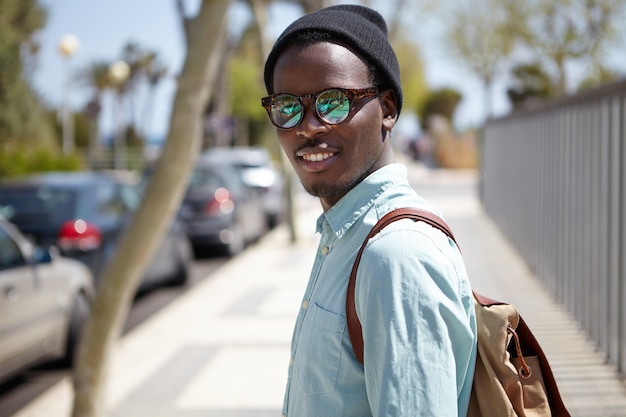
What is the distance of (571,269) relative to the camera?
7.40m

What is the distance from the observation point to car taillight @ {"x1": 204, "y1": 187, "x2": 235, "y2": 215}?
13.3 metres

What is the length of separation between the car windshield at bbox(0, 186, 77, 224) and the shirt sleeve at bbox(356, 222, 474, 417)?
7623 mm

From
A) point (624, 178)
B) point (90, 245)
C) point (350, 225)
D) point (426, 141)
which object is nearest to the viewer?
point (350, 225)

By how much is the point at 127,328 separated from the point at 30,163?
19954mm

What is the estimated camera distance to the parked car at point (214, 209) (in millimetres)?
13281

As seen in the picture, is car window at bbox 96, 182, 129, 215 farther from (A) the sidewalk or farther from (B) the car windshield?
(A) the sidewalk

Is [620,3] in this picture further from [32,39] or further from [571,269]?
[32,39]

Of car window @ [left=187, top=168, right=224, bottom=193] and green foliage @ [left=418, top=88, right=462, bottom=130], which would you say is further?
green foliage @ [left=418, top=88, right=462, bottom=130]

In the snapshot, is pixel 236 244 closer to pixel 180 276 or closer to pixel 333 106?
pixel 180 276

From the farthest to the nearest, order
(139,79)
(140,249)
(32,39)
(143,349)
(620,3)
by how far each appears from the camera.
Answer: (139,79) → (32,39) → (620,3) → (143,349) → (140,249)

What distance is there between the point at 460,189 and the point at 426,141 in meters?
22.8

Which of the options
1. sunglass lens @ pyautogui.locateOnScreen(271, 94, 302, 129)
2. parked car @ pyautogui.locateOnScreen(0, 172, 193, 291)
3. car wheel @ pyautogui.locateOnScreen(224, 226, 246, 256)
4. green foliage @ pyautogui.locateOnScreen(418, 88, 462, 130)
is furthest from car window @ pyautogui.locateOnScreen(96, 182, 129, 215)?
green foliage @ pyautogui.locateOnScreen(418, 88, 462, 130)

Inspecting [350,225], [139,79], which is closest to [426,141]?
[139,79]

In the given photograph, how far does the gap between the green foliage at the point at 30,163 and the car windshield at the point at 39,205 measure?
Answer: 18.0m
